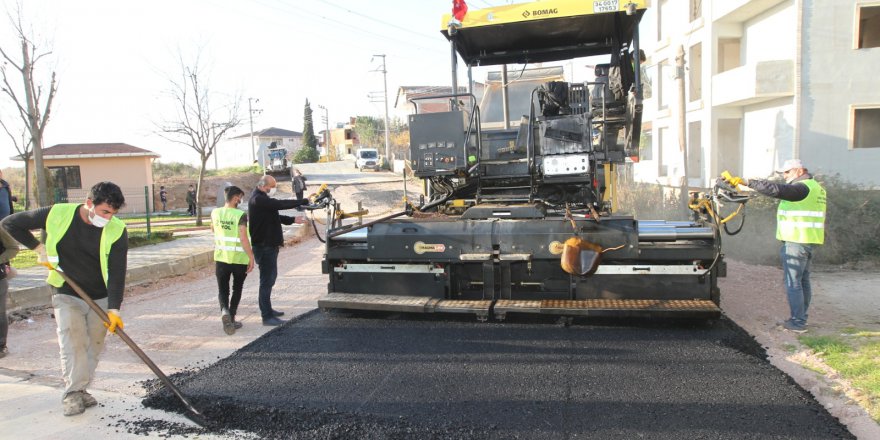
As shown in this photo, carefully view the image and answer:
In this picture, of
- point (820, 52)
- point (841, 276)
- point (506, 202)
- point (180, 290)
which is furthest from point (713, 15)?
point (180, 290)

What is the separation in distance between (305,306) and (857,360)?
17.6 ft

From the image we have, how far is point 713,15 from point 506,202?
15.4 meters

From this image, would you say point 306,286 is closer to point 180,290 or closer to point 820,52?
point 180,290

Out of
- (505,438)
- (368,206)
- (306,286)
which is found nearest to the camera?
(505,438)

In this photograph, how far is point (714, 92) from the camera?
18.4m

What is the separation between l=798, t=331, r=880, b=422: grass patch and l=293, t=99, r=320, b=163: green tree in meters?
60.1

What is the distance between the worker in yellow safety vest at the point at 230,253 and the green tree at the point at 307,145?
57731mm

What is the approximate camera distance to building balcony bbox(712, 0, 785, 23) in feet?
53.2

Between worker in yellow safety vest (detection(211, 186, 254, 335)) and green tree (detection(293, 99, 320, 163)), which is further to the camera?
green tree (detection(293, 99, 320, 163))

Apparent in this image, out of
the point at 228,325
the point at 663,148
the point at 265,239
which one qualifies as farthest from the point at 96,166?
the point at 228,325

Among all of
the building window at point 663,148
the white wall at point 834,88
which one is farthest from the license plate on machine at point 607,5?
the building window at point 663,148

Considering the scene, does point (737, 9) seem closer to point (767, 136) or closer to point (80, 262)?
point (767, 136)

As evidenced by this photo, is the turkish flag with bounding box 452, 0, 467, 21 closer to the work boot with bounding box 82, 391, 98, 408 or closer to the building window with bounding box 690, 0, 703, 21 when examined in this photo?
the work boot with bounding box 82, 391, 98, 408

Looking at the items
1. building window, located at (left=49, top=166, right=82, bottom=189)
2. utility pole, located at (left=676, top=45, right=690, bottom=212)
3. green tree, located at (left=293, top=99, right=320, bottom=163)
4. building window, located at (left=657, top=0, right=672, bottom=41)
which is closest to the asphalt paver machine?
utility pole, located at (left=676, top=45, right=690, bottom=212)
